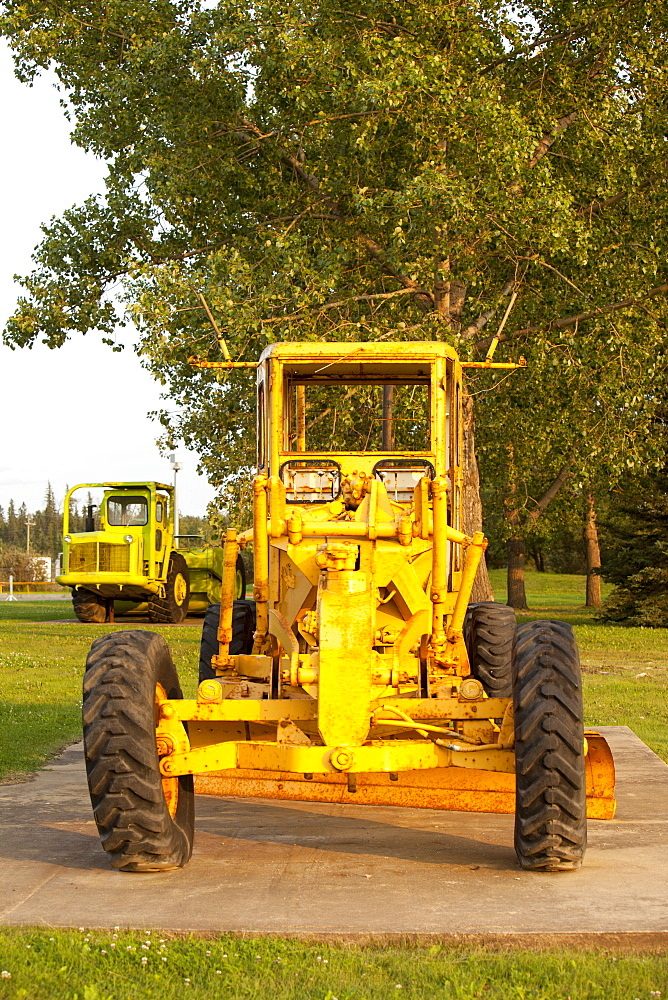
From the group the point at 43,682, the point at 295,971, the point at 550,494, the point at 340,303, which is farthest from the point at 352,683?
the point at 550,494

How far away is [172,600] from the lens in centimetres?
2942

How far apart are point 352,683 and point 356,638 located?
0.73 ft

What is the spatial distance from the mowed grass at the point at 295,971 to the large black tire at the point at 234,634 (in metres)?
4.99

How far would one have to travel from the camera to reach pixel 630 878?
6551 millimetres

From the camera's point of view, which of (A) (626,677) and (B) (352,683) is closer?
(B) (352,683)

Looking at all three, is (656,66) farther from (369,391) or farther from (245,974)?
(245,974)

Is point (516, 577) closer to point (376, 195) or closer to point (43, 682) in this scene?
point (376, 195)

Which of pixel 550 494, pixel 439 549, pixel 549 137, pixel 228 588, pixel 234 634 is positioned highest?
pixel 549 137

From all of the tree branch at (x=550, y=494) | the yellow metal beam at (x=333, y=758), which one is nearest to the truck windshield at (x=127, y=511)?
the tree branch at (x=550, y=494)

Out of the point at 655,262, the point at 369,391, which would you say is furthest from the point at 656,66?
the point at 369,391

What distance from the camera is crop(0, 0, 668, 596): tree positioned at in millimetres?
20469

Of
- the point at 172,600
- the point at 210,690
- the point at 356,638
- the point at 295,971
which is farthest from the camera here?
the point at 172,600

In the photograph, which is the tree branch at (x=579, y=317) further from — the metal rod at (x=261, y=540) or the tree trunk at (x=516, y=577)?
the metal rod at (x=261, y=540)

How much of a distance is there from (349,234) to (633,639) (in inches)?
370
